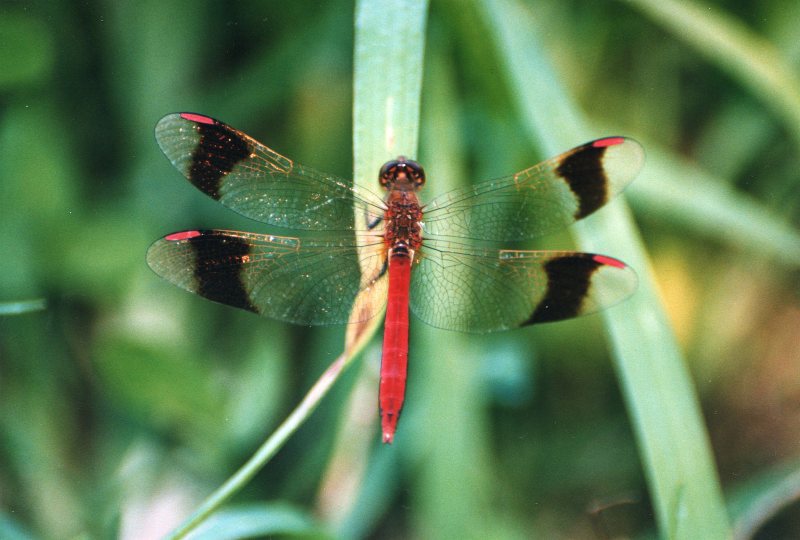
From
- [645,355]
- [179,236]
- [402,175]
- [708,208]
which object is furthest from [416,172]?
[708,208]

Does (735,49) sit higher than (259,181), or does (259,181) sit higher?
(735,49)

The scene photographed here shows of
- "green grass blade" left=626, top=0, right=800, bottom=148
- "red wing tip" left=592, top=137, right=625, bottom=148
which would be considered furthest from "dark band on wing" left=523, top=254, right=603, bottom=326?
"green grass blade" left=626, top=0, right=800, bottom=148

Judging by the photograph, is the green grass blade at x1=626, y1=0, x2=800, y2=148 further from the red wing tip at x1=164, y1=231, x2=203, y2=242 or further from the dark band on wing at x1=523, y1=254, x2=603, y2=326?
the red wing tip at x1=164, y1=231, x2=203, y2=242

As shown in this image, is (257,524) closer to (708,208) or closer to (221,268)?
(221,268)

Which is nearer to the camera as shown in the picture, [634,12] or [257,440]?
[257,440]

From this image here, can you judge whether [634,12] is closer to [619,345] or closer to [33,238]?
[619,345]

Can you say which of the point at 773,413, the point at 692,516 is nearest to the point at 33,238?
the point at 692,516
